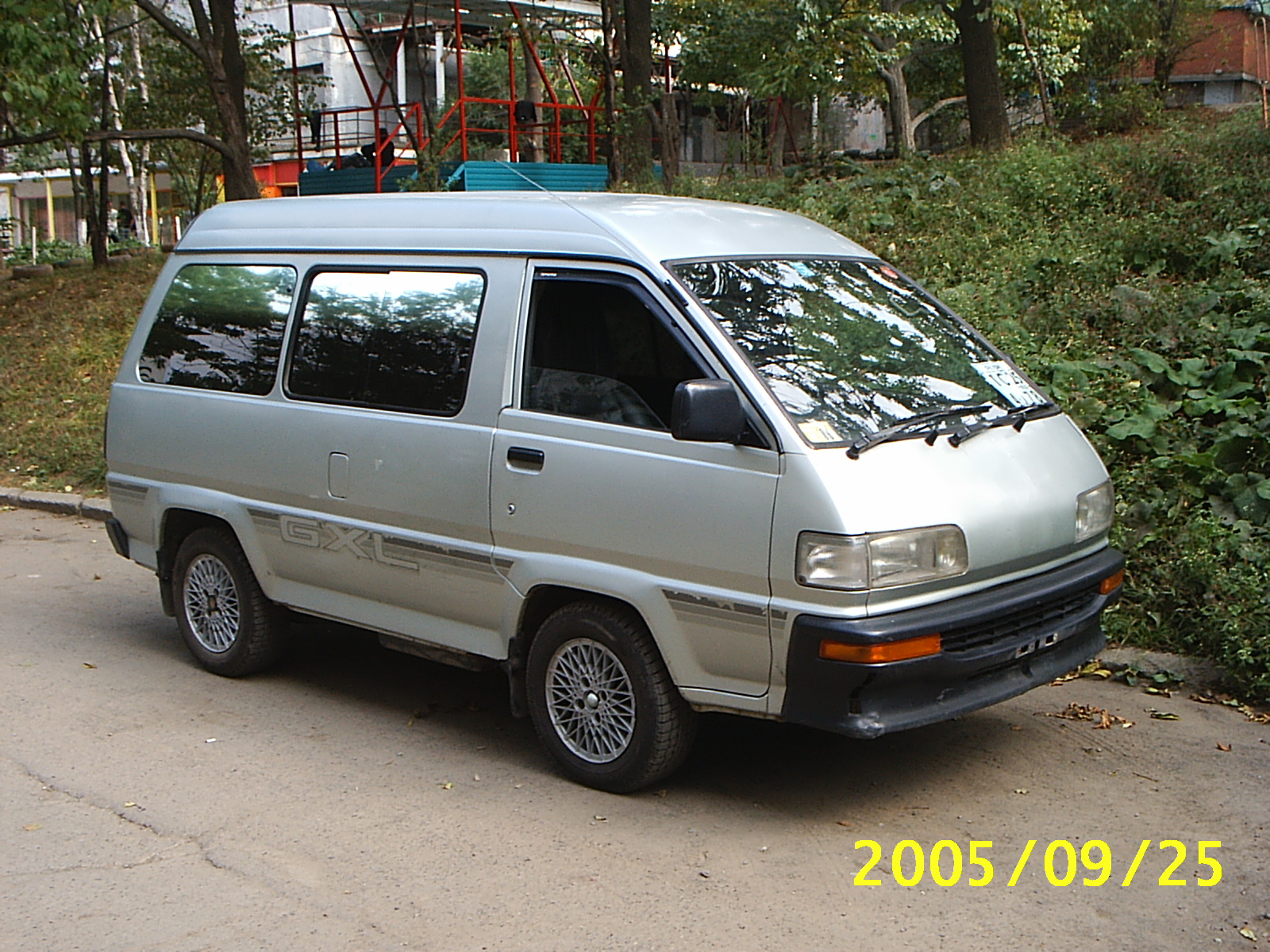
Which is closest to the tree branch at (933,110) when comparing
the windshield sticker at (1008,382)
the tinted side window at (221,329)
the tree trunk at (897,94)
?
the tree trunk at (897,94)

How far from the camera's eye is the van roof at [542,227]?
17.4ft

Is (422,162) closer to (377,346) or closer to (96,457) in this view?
(96,457)

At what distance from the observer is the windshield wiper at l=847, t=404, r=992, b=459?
15.3ft

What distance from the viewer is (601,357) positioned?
17.4 ft

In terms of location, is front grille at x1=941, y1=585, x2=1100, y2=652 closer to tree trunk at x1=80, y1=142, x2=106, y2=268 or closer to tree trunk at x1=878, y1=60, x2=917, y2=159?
tree trunk at x1=80, y1=142, x2=106, y2=268

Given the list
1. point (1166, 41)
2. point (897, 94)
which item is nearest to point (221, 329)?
point (1166, 41)

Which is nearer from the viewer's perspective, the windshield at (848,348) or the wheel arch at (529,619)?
the windshield at (848,348)

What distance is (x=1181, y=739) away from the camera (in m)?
5.70

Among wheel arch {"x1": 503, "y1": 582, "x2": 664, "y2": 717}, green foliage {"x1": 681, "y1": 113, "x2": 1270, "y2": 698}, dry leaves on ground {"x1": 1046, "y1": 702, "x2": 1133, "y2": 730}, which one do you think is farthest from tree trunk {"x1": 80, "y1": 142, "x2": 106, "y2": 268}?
dry leaves on ground {"x1": 1046, "y1": 702, "x2": 1133, "y2": 730}

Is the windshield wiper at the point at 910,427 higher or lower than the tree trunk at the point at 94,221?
lower

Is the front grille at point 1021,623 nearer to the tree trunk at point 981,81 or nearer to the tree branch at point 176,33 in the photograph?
the tree trunk at point 981,81

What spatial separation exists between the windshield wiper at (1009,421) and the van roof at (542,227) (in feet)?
3.49
